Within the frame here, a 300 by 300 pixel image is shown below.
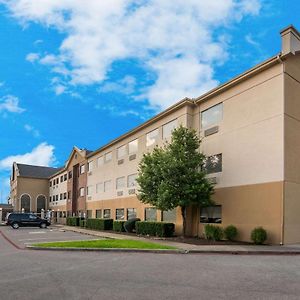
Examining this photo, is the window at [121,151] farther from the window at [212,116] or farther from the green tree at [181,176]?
the green tree at [181,176]

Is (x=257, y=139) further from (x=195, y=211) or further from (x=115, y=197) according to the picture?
(x=115, y=197)

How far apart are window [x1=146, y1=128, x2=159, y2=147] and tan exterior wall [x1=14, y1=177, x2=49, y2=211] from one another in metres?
46.5

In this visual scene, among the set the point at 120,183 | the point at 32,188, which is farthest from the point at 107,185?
the point at 32,188

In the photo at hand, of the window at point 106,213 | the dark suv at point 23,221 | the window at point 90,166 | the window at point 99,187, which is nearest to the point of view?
the window at point 106,213

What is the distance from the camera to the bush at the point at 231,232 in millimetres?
21344

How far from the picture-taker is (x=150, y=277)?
32.7 ft

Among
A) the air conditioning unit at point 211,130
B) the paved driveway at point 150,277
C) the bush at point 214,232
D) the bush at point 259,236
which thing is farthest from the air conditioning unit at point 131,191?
the paved driveway at point 150,277

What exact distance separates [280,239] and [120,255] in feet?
27.6

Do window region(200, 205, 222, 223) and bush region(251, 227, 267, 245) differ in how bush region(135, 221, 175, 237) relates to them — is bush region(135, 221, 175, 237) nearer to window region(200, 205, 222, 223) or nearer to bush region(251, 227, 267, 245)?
window region(200, 205, 222, 223)

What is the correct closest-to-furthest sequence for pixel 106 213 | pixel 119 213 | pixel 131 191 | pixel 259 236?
Answer: pixel 259 236 → pixel 131 191 → pixel 119 213 → pixel 106 213

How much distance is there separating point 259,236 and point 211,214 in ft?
16.7

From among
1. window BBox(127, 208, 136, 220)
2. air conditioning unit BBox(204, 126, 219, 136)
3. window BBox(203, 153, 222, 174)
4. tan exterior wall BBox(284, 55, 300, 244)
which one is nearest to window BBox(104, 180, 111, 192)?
window BBox(127, 208, 136, 220)

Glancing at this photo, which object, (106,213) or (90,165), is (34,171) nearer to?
(90,165)

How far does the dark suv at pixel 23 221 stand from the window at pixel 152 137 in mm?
19925
